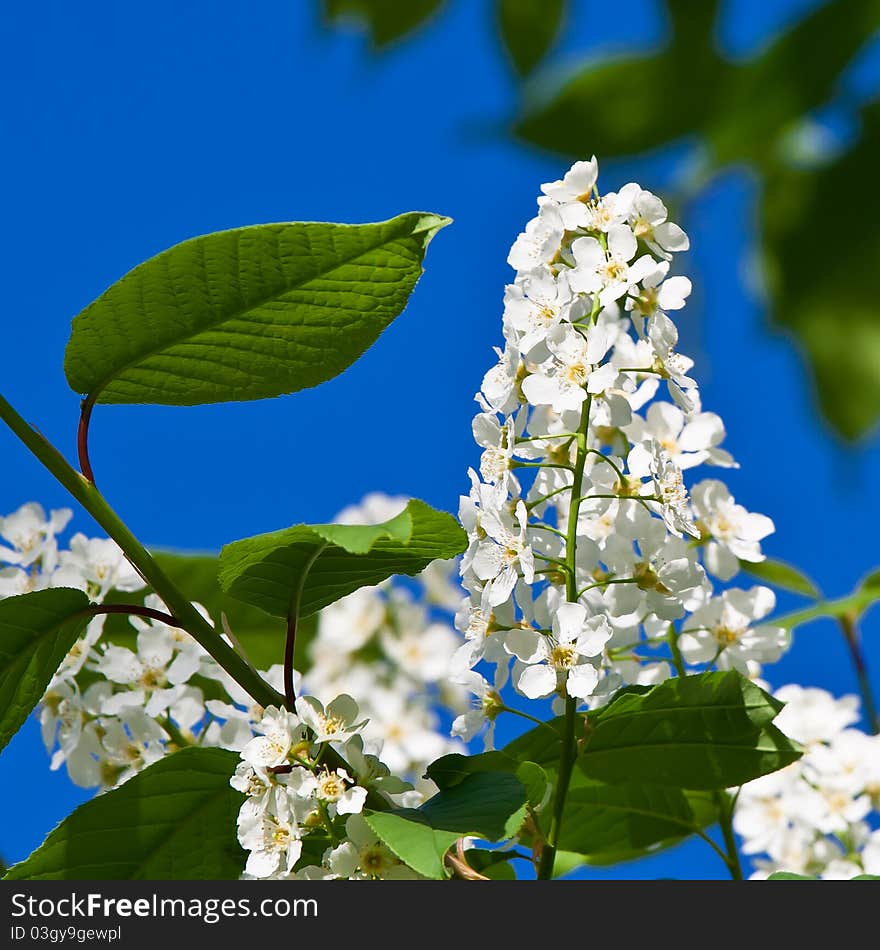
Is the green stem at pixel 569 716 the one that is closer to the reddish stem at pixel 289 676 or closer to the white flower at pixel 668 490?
the white flower at pixel 668 490

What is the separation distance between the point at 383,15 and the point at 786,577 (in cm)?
77

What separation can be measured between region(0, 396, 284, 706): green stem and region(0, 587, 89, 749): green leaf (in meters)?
0.06

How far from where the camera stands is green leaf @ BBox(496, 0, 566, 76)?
3.72 ft

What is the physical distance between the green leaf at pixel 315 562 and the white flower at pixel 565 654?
0.07 meters

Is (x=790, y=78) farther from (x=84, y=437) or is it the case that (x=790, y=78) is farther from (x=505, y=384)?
(x=84, y=437)

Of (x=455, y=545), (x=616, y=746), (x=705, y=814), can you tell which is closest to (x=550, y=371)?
(x=455, y=545)

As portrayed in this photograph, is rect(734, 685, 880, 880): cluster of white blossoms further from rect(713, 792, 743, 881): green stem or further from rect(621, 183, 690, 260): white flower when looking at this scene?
rect(621, 183, 690, 260): white flower

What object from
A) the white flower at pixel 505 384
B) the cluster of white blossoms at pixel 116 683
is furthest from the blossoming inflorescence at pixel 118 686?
the white flower at pixel 505 384

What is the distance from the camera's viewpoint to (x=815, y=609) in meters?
1.30

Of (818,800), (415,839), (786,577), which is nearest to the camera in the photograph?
(415,839)

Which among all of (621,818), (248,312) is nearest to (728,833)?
(621,818)

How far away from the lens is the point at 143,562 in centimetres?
74

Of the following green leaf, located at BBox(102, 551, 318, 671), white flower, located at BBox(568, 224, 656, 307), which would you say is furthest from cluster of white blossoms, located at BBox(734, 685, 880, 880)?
white flower, located at BBox(568, 224, 656, 307)

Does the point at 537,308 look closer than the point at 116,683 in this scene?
Yes
